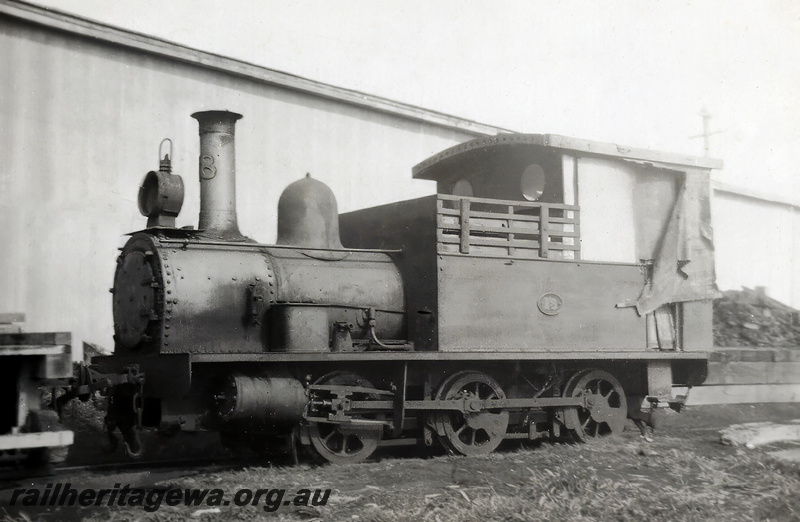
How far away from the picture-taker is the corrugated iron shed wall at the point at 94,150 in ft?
33.2

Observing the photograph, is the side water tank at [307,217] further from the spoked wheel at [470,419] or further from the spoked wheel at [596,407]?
the spoked wheel at [596,407]

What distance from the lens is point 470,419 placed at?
8.27 metres

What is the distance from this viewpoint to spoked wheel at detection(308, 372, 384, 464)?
757cm

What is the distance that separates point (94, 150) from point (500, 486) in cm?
711

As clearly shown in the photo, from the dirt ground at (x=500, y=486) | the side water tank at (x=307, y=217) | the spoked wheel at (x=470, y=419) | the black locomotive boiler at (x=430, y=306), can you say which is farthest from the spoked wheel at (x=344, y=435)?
the side water tank at (x=307, y=217)

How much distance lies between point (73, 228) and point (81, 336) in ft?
4.56

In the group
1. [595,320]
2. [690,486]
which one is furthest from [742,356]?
[690,486]

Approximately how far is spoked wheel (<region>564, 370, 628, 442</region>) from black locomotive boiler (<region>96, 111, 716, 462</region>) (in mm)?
22

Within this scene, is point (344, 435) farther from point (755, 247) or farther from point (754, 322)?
point (755, 247)

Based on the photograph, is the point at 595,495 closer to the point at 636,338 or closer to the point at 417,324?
the point at 417,324

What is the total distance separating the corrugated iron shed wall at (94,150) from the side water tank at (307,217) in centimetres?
376

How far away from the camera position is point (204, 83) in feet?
39.0

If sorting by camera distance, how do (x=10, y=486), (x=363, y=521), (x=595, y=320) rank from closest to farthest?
(x=363, y=521) → (x=10, y=486) → (x=595, y=320)

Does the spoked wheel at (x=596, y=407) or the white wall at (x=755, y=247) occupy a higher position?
the white wall at (x=755, y=247)
